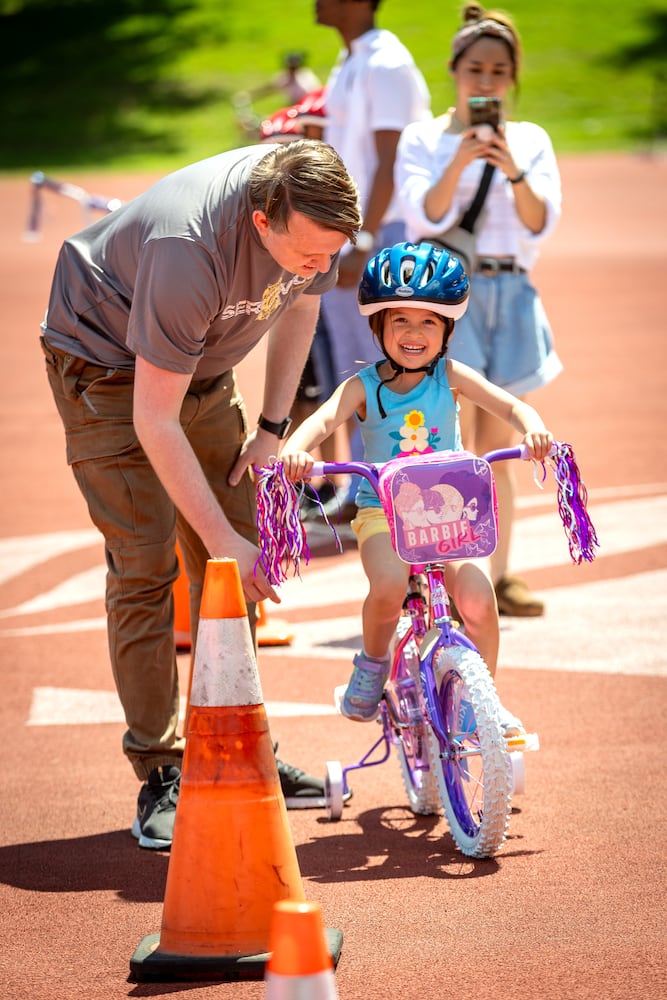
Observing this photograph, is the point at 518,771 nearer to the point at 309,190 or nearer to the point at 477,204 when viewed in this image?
the point at 309,190

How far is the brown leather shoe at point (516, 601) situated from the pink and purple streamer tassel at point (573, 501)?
2735 millimetres

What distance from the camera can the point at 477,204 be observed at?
713 cm

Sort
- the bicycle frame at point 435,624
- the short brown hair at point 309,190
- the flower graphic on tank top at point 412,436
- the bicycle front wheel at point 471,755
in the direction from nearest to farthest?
the short brown hair at point 309,190
the bicycle front wheel at point 471,755
the bicycle frame at point 435,624
the flower graphic on tank top at point 412,436

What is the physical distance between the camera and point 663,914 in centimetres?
429

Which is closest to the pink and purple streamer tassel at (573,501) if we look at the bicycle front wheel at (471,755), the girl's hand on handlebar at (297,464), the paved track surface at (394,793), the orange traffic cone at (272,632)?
the bicycle front wheel at (471,755)

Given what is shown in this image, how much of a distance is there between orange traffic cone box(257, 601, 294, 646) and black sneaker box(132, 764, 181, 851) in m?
2.23

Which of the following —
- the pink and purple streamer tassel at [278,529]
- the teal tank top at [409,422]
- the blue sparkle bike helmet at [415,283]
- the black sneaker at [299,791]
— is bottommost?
the black sneaker at [299,791]

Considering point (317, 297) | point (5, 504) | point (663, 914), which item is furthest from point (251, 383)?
point (663, 914)

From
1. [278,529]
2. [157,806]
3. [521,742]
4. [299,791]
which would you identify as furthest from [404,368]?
[157,806]

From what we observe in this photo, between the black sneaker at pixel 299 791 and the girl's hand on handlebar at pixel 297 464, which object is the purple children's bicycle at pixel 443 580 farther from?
the black sneaker at pixel 299 791

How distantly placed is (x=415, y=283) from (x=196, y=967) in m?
2.20

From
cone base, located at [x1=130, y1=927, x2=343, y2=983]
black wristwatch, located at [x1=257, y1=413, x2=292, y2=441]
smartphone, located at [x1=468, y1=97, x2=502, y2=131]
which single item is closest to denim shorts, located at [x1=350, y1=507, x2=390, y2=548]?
black wristwatch, located at [x1=257, y1=413, x2=292, y2=441]

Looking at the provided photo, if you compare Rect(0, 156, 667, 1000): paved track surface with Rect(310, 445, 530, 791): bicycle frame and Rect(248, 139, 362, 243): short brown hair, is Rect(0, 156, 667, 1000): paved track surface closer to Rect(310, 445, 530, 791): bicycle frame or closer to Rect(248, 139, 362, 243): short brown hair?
Rect(310, 445, 530, 791): bicycle frame

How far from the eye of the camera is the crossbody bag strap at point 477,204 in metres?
7.13
